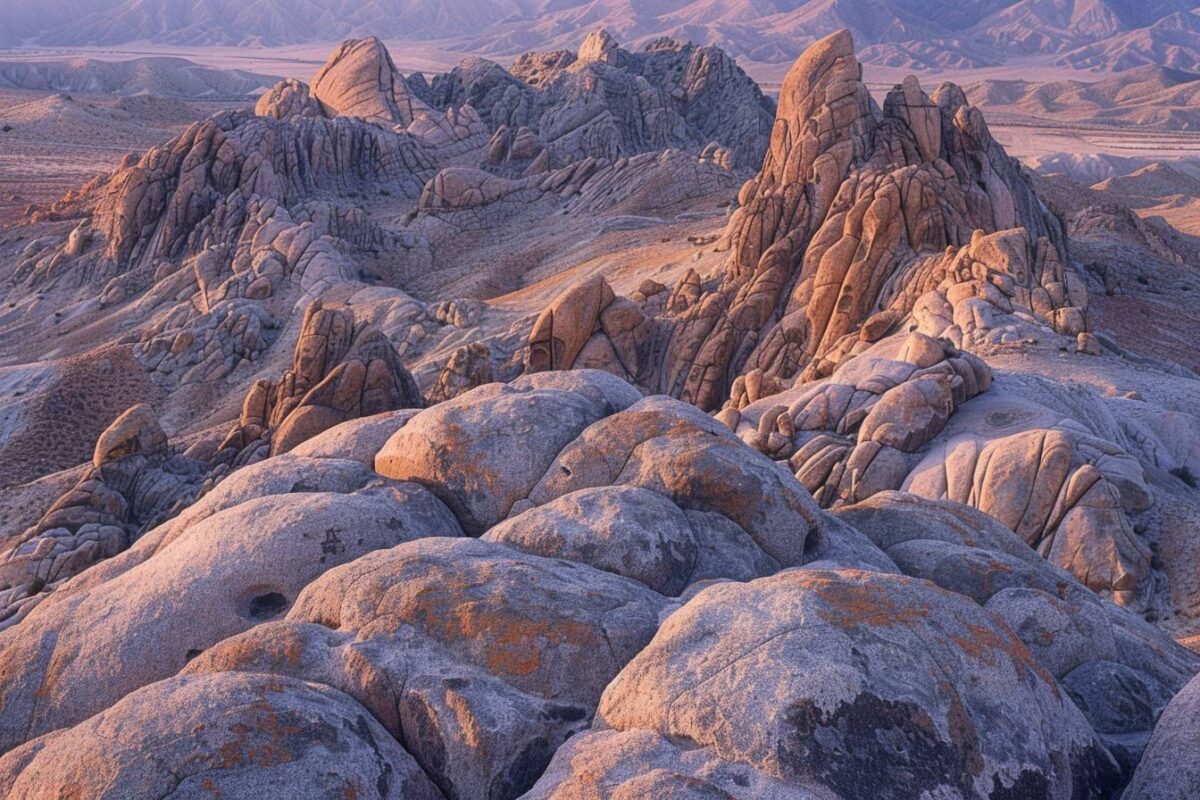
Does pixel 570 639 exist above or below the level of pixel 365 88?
above

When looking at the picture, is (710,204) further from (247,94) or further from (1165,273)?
(247,94)

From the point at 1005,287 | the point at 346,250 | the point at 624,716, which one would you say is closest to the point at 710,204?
the point at 346,250

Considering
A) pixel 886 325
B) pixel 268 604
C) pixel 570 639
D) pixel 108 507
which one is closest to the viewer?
pixel 570 639

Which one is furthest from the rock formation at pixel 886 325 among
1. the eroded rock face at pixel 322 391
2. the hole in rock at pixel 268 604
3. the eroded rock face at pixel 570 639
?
the hole in rock at pixel 268 604

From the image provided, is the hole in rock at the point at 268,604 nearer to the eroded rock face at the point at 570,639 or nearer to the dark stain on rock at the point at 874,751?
the eroded rock face at the point at 570,639

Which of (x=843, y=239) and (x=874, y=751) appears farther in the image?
(x=843, y=239)

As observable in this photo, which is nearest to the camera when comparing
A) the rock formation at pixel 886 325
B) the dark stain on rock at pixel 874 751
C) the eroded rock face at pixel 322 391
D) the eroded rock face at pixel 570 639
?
the dark stain on rock at pixel 874 751

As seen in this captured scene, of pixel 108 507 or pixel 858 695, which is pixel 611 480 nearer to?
pixel 858 695

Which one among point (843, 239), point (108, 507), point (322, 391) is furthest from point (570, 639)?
point (843, 239)

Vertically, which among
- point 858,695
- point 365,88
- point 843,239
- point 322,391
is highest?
point 858,695
